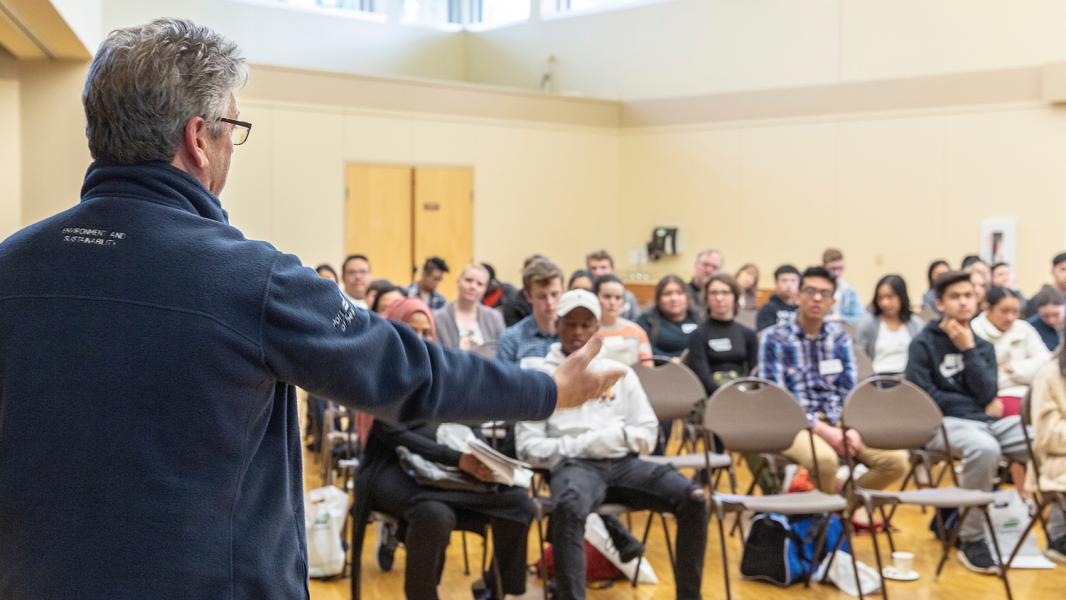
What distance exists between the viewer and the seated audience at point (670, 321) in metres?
8.02

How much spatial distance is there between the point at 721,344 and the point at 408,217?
757cm

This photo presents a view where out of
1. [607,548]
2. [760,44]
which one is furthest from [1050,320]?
[760,44]

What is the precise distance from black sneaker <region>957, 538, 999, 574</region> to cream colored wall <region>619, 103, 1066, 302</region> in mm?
7059

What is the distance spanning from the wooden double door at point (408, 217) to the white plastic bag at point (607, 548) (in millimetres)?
8694

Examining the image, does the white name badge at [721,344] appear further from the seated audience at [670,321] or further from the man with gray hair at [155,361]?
the man with gray hair at [155,361]

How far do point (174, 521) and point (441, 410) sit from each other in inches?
15.0

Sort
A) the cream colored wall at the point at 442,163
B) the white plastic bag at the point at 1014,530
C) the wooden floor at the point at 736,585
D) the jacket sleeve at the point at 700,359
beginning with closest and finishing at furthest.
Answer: the wooden floor at the point at 736,585
the white plastic bag at the point at 1014,530
the jacket sleeve at the point at 700,359
the cream colored wall at the point at 442,163

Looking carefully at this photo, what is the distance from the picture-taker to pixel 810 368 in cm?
630

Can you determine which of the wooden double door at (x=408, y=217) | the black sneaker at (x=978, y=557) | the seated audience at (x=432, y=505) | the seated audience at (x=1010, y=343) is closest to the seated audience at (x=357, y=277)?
the wooden double door at (x=408, y=217)

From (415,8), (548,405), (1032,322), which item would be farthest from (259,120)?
(548,405)

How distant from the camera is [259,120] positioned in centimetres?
1257

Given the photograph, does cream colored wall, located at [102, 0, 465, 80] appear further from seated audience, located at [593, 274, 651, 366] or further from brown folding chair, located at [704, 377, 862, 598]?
brown folding chair, located at [704, 377, 862, 598]

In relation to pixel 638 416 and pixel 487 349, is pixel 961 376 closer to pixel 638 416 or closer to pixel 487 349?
pixel 638 416

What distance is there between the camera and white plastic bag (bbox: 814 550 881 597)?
524 cm
